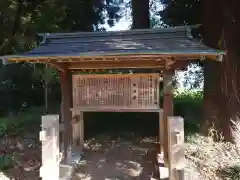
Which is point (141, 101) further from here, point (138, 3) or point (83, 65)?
point (138, 3)

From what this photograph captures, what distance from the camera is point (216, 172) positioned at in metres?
5.36

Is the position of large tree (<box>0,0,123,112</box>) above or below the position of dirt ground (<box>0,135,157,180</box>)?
above

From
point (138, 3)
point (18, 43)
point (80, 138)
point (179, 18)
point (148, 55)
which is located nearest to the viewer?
point (148, 55)

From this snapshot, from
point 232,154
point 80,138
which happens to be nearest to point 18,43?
point 80,138

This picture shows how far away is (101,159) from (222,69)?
356cm

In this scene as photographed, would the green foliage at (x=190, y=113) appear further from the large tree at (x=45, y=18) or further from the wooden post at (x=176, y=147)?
the large tree at (x=45, y=18)

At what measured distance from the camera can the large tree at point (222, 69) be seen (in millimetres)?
6527

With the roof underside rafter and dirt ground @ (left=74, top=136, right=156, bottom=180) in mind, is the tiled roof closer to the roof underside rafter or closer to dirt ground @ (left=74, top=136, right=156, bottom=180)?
the roof underside rafter

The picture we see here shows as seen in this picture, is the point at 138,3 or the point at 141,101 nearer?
the point at 141,101

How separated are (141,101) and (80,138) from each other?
6.30ft

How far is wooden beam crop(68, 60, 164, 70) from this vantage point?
18.2 feet

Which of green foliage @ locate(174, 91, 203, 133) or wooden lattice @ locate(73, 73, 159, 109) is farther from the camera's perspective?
green foliage @ locate(174, 91, 203, 133)

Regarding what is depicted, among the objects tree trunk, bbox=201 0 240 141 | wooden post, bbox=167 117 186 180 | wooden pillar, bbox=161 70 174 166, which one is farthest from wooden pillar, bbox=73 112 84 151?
tree trunk, bbox=201 0 240 141

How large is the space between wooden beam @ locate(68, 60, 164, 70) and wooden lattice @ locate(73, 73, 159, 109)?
0.64 feet
